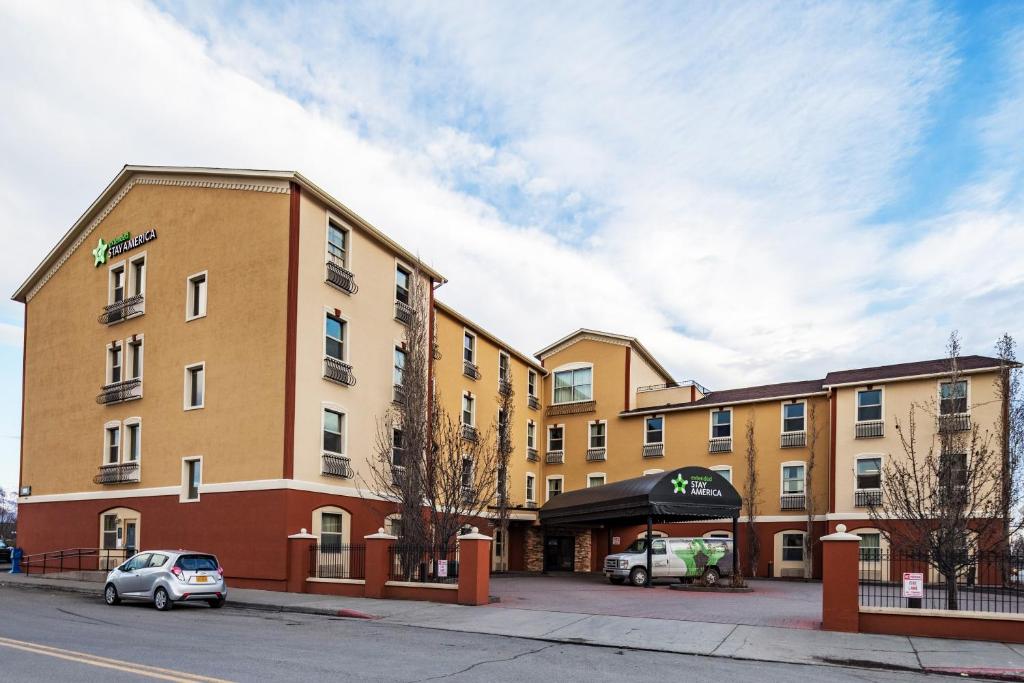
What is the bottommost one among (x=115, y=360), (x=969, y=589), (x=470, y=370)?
(x=969, y=589)

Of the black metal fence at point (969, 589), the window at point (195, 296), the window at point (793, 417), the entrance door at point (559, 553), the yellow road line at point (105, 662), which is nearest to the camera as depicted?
the yellow road line at point (105, 662)

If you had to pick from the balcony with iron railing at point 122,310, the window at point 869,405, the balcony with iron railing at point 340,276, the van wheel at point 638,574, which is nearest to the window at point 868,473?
the window at point 869,405

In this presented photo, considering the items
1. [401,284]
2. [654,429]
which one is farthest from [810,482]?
[401,284]

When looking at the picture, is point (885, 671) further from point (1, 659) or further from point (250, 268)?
point (250, 268)

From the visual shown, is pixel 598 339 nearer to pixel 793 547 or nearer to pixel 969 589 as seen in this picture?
pixel 793 547

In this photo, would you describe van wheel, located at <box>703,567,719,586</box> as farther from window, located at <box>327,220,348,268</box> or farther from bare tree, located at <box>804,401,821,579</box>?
window, located at <box>327,220,348,268</box>

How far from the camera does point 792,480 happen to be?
3972 cm

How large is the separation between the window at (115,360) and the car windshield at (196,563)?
13.0 meters

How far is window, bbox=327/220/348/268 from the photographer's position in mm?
28658

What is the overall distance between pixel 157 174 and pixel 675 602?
23097 millimetres

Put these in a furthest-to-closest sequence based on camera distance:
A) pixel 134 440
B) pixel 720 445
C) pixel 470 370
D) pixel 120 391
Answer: pixel 720 445, pixel 470 370, pixel 120 391, pixel 134 440

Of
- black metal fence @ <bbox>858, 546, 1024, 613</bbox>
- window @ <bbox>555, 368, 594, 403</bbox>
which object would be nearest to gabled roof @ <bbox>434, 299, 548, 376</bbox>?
window @ <bbox>555, 368, 594, 403</bbox>

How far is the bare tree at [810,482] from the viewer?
37844mm

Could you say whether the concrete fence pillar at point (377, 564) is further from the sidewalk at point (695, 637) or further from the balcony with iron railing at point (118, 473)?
the balcony with iron railing at point (118, 473)
